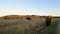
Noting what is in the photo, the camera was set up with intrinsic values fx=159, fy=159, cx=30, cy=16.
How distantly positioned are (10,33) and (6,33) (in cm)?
52

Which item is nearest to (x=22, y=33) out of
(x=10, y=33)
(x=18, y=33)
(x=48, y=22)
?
(x=18, y=33)

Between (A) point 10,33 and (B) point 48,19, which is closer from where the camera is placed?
(A) point 10,33

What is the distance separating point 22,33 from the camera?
715 inches

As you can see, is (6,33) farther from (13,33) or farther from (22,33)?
(22,33)

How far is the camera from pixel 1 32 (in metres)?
16.0

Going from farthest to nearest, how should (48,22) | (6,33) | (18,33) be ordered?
(48,22)
(18,33)
(6,33)

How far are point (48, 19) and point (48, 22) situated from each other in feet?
6.00

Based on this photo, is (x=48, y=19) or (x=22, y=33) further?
(x=48, y=19)

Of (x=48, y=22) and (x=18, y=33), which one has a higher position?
(x=18, y=33)

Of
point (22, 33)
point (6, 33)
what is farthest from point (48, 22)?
point (6, 33)

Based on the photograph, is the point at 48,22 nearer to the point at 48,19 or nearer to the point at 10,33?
the point at 48,19

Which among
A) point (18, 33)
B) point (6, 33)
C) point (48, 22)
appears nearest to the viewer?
point (6, 33)

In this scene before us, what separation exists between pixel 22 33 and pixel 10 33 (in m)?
2.15

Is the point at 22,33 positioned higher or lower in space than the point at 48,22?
higher
